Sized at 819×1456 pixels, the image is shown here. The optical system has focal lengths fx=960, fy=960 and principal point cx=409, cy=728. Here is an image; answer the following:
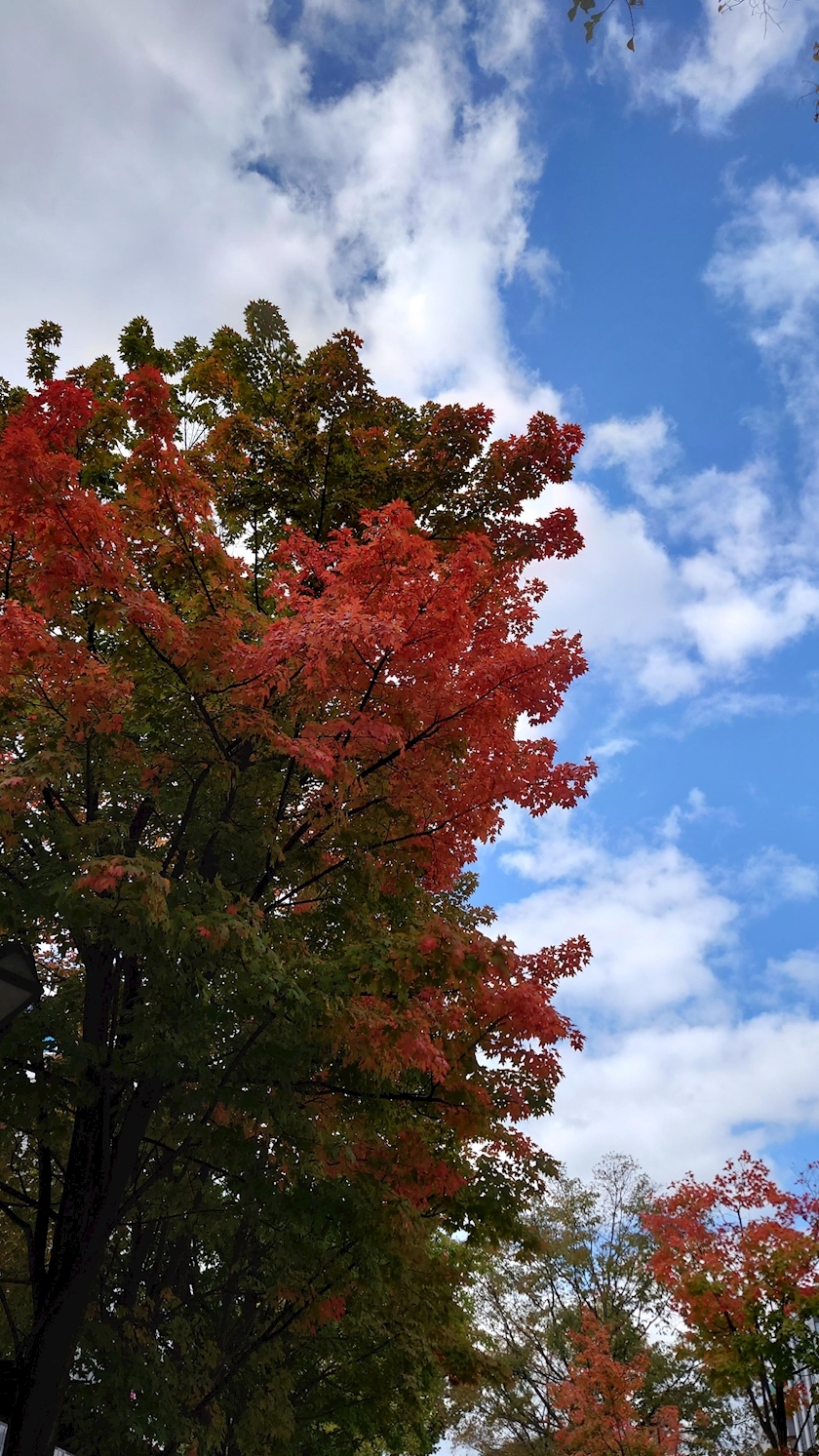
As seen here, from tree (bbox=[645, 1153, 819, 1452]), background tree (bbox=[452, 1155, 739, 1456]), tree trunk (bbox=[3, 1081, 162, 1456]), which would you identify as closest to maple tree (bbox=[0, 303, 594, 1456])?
tree trunk (bbox=[3, 1081, 162, 1456])

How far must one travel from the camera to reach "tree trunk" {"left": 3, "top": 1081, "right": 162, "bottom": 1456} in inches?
274

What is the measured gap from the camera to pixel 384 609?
721cm

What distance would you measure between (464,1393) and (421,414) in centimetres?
A: 2859

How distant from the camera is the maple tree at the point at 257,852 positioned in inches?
272

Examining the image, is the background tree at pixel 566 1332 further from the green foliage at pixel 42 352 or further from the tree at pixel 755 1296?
the green foliage at pixel 42 352

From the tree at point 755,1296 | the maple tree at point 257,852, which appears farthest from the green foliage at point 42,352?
the tree at point 755,1296

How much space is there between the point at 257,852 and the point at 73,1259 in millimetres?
3406

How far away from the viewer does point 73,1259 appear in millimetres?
7441

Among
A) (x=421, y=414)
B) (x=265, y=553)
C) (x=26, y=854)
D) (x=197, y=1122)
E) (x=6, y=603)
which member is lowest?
(x=197, y=1122)

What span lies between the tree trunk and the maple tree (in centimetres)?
2

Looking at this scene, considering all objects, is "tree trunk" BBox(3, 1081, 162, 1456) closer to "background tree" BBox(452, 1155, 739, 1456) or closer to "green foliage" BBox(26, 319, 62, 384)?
"green foliage" BBox(26, 319, 62, 384)

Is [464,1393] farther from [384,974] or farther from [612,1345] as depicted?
[384,974]

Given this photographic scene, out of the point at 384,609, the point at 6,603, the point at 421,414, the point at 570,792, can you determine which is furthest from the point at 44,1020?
the point at 421,414

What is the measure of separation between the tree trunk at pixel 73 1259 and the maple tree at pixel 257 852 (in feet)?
0.07
